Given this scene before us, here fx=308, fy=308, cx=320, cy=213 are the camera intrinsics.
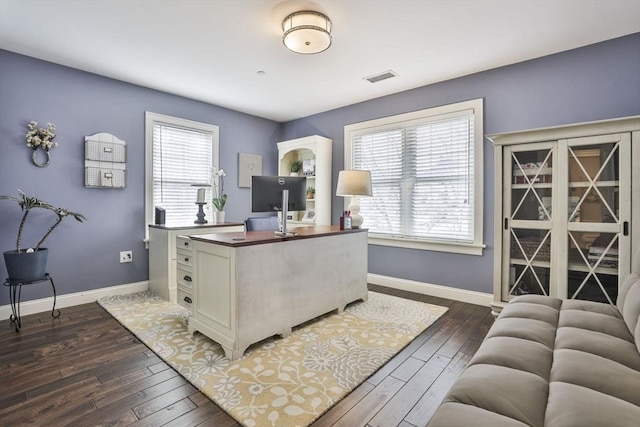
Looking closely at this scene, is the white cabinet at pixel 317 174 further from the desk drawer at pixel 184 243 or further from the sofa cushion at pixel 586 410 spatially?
the sofa cushion at pixel 586 410

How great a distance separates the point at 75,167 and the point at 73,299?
55.6 inches

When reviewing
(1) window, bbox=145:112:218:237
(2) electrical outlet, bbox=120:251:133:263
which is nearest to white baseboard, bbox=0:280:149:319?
(2) electrical outlet, bbox=120:251:133:263

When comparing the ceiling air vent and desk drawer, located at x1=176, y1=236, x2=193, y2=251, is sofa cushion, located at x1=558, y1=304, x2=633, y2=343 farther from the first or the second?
the ceiling air vent

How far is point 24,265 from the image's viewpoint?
8.86ft

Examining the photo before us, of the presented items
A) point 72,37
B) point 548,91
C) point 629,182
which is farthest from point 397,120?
point 72,37

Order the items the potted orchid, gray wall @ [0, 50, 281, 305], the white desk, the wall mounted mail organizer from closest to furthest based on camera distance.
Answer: the white desk, gray wall @ [0, 50, 281, 305], the wall mounted mail organizer, the potted orchid

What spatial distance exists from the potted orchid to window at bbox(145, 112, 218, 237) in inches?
3.8

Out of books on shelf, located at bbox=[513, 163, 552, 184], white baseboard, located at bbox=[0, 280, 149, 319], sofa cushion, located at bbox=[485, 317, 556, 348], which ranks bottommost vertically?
white baseboard, located at bbox=[0, 280, 149, 319]

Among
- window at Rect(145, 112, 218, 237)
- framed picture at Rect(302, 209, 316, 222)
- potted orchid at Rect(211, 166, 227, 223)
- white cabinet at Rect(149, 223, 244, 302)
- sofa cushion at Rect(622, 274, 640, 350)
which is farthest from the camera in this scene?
framed picture at Rect(302, 209, 316, 222)

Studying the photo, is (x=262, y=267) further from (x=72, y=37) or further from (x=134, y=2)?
(x=72, y=37)

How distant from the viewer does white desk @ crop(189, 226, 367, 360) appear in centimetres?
218

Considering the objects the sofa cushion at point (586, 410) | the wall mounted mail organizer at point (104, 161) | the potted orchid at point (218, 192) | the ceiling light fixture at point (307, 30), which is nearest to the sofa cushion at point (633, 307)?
the sofa cushion at point (586, 410)

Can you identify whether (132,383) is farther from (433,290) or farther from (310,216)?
(433,290)

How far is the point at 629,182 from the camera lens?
228cm
